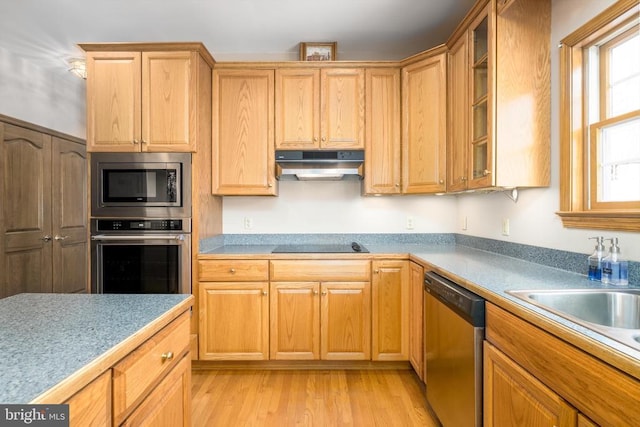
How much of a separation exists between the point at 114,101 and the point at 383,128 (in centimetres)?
206

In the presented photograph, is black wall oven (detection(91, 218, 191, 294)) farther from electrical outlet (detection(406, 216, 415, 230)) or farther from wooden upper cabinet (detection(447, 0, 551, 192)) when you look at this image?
wooden upper cabinet (detection(447, 0, 551, 192))

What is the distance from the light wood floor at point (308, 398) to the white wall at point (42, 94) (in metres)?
2.92

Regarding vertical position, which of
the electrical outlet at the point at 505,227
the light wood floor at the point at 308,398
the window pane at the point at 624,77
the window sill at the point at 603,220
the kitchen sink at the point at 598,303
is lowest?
the light wood floor at the point at 308,398

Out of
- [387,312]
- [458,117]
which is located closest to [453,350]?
[387,312]

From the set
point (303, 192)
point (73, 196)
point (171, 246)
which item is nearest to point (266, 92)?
point (303, 192)

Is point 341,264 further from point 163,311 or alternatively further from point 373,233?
point 163,311

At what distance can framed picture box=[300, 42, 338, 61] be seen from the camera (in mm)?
2809

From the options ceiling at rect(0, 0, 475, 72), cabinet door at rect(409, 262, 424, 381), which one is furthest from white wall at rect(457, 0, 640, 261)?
ceiling at rect(0, 0, 475, 72)

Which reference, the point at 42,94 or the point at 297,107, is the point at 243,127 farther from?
the point at 42,94

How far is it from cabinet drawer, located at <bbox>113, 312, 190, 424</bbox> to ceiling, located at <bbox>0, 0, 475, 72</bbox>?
227cm

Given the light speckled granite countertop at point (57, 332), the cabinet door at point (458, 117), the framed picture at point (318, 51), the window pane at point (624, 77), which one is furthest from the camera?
the framed picture at point (318, 51)

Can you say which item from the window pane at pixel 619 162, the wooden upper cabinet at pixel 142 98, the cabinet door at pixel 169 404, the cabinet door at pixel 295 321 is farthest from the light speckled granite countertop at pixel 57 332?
the window pane at pixel 619 162

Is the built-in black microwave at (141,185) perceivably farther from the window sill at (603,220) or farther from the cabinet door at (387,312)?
the window sill at (603,220)

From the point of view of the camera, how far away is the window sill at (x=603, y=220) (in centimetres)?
132
